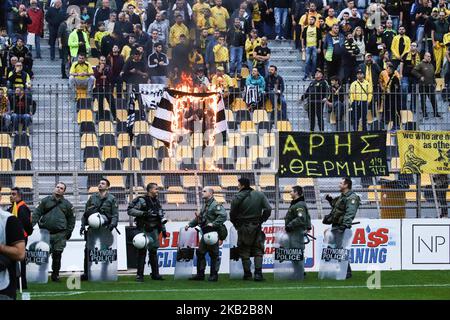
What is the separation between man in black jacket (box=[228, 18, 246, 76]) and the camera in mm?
34688

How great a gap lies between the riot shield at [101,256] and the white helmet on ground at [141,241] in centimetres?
66

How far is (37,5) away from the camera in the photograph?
36188 millimetres

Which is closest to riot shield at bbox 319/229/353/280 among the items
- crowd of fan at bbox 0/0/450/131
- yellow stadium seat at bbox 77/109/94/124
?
yellow stadium seat at bbox 77/109/94/124

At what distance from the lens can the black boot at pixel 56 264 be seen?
24312 mm

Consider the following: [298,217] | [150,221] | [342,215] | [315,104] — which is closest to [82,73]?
[315,104]

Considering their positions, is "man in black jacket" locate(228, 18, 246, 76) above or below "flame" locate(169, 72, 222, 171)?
above

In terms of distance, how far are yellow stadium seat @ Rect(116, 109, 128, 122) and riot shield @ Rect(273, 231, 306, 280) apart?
476 cm

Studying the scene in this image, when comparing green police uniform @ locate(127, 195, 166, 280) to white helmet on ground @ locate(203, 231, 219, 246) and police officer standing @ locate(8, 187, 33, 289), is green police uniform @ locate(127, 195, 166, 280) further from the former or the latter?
police officer standing @ locate(8, 187, 33, 289)

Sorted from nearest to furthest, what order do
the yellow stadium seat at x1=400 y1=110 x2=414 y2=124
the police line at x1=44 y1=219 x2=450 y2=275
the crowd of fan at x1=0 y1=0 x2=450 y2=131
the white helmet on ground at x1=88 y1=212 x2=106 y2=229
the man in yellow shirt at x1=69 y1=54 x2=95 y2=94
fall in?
the white helmet on ground at x1=88 y1=212 x2=106 y2=229 → the police line at x1=44 y1=219 x2=450 y2=275 → the yellow stadium seat at x1=400 y1=110 x2=414 y2=124 → the man in yellow shirt at x1=69 y1=54 x2=95 y2=94 → the crowd of fan at x1=0 y1=0 x2=450 y2=131

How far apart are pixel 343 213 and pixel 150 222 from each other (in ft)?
11.2

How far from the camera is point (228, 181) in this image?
28188 mm

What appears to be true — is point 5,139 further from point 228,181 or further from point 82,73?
point 82,73

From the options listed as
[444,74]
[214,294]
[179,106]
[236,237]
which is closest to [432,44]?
[444,74]

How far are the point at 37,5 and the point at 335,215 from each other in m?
14.4
